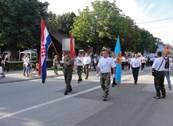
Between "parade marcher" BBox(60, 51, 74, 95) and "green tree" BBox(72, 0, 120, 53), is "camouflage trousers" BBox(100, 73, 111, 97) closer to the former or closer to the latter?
"parade marcher" BBox(60, 51, 74, 95)

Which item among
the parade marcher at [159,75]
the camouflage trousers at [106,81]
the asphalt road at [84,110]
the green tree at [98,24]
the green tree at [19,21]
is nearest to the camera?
the asphalt road at [84,110]

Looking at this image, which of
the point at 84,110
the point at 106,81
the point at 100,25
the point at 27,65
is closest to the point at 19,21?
the point at 100,25

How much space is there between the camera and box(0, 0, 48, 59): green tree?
39.9 m

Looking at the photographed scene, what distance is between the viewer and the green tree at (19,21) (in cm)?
3991

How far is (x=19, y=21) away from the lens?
41969 mm

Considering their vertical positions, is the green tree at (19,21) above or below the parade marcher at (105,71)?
above

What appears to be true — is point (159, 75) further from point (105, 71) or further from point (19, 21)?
point (19, 21)

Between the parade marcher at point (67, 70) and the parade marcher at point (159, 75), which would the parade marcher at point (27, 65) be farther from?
the parade marcher at point (159, 75)

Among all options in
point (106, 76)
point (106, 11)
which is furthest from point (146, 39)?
point (106, 76)

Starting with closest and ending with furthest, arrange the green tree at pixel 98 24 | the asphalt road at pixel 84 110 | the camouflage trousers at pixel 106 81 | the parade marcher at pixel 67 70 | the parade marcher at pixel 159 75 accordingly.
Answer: the asphalt road at pixel 84 110
the camouflage trousers at pixel 106 81
the parade marcher at pixel 159 75
the parade marcher at pixel 67 70
the green tree at pixel 98 24

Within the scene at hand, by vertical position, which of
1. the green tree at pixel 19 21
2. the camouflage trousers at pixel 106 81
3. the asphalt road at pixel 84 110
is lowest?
the asphalt road at pixel 84 110

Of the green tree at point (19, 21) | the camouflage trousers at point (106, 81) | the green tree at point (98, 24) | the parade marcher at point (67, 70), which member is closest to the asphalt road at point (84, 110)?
the camouflage trousers at point (106, 81)

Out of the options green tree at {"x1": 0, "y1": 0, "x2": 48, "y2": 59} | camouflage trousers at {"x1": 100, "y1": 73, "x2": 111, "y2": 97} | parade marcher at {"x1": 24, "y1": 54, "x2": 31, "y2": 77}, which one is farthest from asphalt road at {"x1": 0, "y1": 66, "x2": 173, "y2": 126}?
green tree at {"x1": 0, "y1": 0, "x2": 48, "y2": 59}

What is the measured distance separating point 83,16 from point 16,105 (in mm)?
44982
